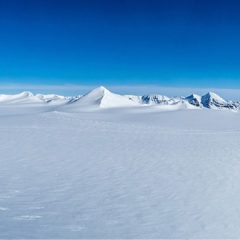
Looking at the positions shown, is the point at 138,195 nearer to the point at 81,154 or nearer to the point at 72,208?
the point at 72,208

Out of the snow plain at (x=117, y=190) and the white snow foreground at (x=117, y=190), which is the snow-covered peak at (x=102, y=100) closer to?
the white snow foreground at (x=117, y=190)

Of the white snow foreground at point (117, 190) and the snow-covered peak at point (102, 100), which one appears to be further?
the snow-covered peak at point (102, 100)

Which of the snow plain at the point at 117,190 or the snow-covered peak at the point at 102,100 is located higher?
the snow-covered peak at the point at 102,100

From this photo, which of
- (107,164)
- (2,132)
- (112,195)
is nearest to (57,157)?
(107,164)

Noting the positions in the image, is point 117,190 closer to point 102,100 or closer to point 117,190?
point 117,190

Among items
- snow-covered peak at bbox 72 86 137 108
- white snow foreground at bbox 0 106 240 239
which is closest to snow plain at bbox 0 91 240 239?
white snow foreground at bbox 0 106 240 239

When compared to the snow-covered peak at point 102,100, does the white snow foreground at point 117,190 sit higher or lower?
lower

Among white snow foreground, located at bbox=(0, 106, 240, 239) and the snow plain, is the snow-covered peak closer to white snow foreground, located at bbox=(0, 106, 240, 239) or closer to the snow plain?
white snow foreground, located at bbox=(0, 106, 240, 239)

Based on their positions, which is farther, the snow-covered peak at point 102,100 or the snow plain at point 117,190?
the snow-covered peak at point 102,100

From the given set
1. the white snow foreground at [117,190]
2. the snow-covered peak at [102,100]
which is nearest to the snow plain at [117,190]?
the white snow foreground at [117,190]
